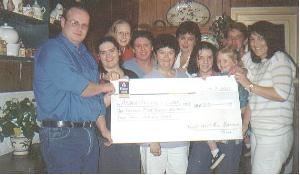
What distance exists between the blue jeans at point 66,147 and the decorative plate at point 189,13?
1.90 meters

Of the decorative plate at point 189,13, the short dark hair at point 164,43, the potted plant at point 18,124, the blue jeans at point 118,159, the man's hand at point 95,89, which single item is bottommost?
the blue jeans at point 118,159

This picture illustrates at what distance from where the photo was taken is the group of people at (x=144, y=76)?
4.05 feet

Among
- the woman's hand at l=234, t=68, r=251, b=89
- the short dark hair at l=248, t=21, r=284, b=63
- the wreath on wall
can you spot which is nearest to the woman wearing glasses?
the woman's hand at l=234, t=68, r=251, b=89

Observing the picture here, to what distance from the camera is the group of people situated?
1.24m

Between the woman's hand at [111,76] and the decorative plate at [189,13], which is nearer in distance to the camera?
the woman's hand at [111,76]

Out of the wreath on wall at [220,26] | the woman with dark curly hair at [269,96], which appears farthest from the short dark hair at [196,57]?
the wreath on wall at [220,26]

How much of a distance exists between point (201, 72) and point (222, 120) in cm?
21

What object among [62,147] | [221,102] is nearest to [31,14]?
[62,147]

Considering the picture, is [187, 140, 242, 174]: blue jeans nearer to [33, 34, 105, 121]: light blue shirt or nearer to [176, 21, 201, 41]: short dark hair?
[33, 34, 105, 121]: light blue shirt

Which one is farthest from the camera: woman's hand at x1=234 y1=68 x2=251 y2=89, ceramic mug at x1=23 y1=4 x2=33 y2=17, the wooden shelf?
ceramic mug at x1=23 y1=4 x2=33 y2=17

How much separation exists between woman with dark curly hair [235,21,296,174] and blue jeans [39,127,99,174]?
0.62m

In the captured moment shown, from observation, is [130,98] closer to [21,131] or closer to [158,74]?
[158,74]

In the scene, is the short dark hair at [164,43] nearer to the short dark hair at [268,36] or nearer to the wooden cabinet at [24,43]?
the short dark hair at [268,36]

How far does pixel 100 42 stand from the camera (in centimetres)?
141
